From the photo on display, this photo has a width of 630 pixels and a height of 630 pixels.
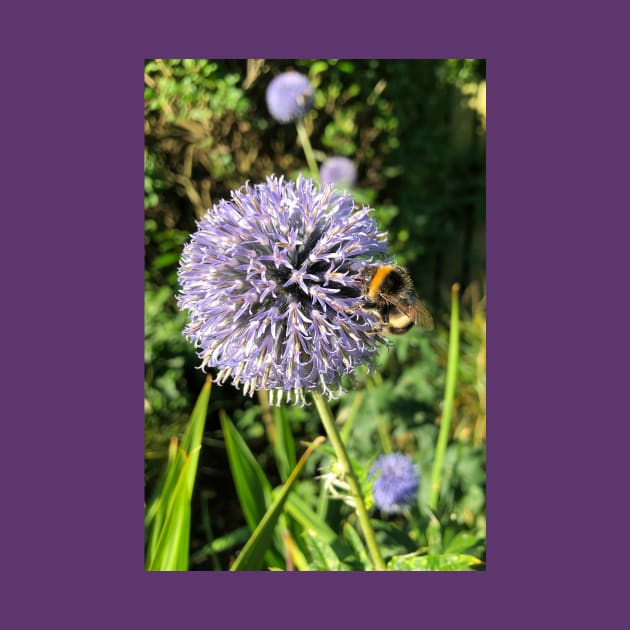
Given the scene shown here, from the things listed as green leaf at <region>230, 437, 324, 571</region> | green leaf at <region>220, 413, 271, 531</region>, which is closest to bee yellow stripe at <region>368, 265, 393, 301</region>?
green leaf at <region>230, 437, 324, 571</region>

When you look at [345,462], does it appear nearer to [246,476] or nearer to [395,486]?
[246,476]

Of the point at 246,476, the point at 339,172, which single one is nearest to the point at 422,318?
the point at 246,476

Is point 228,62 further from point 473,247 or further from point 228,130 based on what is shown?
point 473,247

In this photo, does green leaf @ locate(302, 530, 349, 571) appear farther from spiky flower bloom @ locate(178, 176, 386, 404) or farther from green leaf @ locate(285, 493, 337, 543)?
spiky flower bloom @ locate(178, 176, 386, 404)

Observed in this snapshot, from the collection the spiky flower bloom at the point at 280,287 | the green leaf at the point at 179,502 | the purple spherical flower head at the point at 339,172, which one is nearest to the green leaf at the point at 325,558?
the green leaf at the point at 179,502

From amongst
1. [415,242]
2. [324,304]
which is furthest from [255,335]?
[415,242]

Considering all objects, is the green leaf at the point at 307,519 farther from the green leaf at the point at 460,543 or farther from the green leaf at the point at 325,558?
the green leaf at the point at 460,543
